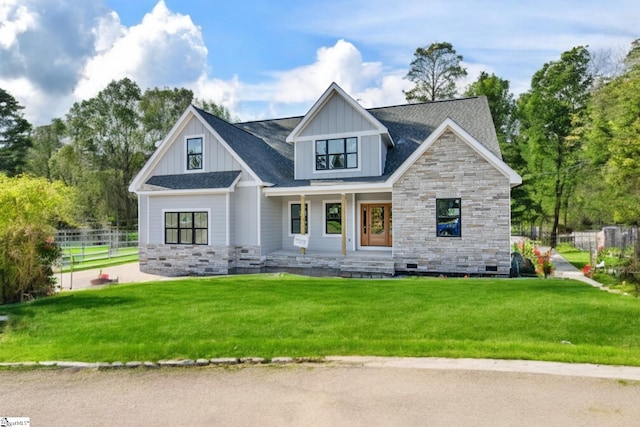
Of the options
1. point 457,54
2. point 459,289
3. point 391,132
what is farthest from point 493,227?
point 457,54

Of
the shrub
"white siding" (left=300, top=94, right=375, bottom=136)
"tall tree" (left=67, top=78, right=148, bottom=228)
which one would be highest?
"tall tree" (left=67, top=78, right=148, bottom=228)

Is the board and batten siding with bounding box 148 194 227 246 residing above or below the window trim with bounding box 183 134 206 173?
below

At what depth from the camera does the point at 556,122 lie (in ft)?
97.9

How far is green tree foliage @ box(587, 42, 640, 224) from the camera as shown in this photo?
17500mm

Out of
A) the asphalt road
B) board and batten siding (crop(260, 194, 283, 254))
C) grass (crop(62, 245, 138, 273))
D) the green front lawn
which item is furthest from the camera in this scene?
grass (crop(62, 245, 138, 273))

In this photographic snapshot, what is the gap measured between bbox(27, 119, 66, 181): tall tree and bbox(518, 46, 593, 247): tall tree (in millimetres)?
49145

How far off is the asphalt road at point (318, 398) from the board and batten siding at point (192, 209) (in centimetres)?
1109

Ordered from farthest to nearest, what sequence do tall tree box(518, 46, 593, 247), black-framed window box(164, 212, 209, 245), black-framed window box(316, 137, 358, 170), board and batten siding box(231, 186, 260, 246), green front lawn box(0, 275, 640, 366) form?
tall tree box(518, 46, 593, 247), black-framed window box(316, 137, 358, 170), black-framed window box(164, 212, 209, 245), board and batten siding box(231, 186, 260, 246), green front lawn box(0, 275, 640, 366)

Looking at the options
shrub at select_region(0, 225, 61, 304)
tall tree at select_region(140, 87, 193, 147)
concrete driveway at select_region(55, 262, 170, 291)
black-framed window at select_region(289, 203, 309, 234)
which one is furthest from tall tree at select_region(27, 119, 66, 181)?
shrub at select_region(0, 225, 61, 304)

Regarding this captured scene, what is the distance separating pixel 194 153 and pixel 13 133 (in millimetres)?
35681

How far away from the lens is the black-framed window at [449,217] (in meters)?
13.8

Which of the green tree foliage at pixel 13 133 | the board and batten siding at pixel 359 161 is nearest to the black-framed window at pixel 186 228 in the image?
the board and batten siding at pixel 359 161

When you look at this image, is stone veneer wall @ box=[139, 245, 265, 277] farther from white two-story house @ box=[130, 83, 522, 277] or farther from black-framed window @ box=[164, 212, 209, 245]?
black-framed window @ box=[164, 212, 209, 245]

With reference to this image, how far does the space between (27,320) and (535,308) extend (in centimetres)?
1040
